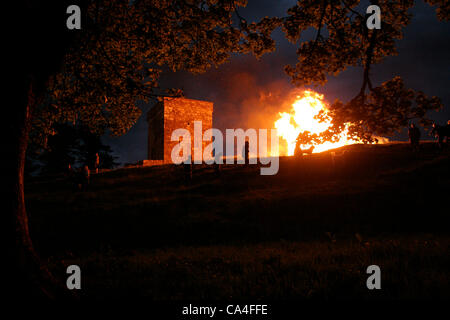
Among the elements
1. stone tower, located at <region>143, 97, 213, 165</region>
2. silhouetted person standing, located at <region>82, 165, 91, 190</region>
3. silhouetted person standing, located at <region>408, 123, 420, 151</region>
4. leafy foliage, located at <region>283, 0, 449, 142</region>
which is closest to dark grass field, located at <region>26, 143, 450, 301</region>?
silhouetted person standing, located at <region>408, 123, 420, 151</region>

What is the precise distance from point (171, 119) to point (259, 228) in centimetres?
3433

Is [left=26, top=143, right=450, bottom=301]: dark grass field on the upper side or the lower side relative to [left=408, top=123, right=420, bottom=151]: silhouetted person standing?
lower

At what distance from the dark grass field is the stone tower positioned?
587 inches

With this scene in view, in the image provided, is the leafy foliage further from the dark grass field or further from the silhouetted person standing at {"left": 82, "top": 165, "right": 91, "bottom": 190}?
the silhouetted person standing at {"left": 82, "top": 165, "right": 91, "bottom": 190}

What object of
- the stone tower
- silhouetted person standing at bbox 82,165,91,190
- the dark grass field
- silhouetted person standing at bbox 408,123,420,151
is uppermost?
the stone tower

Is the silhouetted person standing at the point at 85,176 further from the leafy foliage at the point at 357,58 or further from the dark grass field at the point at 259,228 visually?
the leafy foliage at the point at 357,58

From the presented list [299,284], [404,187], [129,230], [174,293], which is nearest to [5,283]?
[174,293]

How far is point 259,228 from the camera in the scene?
11.1 m

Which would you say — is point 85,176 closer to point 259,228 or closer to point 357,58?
point 259,228


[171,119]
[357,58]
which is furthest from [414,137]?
[171,119]

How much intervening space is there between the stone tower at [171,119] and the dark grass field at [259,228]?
14.9m

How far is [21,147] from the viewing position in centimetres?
337

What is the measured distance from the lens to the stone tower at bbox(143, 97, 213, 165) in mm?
41188

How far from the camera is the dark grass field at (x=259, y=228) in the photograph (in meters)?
4.12
